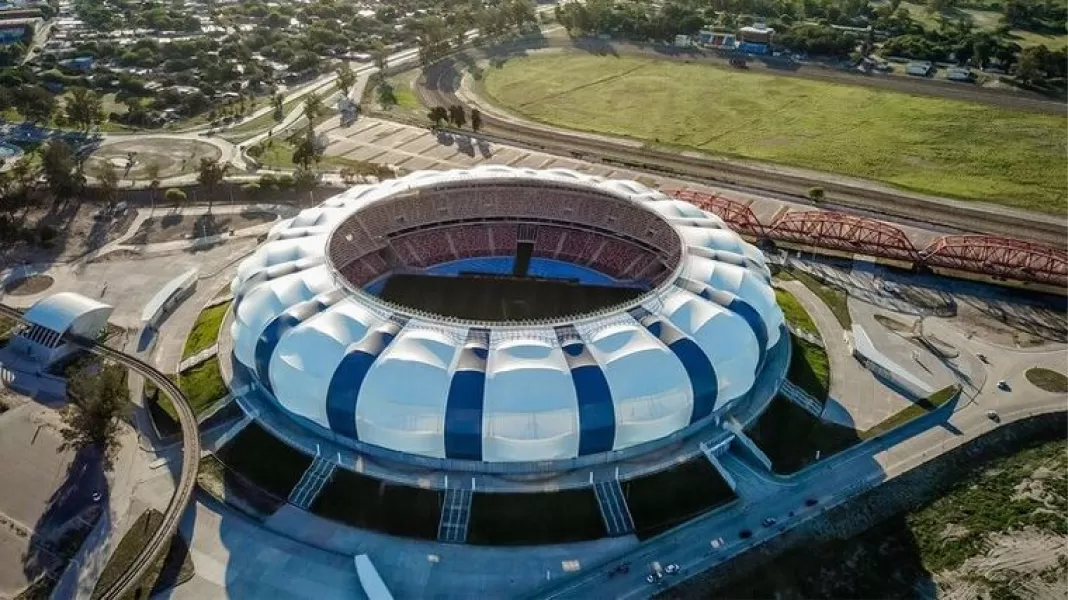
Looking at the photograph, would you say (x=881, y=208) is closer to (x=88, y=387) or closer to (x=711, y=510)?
(x=711, y=510)

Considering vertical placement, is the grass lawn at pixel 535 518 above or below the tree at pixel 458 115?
below

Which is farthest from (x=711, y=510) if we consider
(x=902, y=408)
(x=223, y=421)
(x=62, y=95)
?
(x=62, y=95)

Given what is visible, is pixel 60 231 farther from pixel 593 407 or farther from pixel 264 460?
pixel 593 407

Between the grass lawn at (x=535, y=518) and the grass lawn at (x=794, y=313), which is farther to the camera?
the grass lawn at (x=794, y=313)

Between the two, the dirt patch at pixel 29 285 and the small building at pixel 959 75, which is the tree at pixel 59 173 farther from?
the small building at pixel 959 75

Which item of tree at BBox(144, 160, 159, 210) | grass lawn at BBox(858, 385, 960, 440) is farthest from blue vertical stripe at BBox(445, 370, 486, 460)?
tree at BBox(144, 160, 159, 210)

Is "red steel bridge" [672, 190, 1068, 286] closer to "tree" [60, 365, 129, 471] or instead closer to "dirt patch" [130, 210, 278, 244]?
"dirt patch" [130, 210, 278, 244]

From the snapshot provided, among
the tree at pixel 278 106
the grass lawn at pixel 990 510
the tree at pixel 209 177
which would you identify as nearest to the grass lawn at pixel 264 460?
the grass lawn at pixel 990 510
